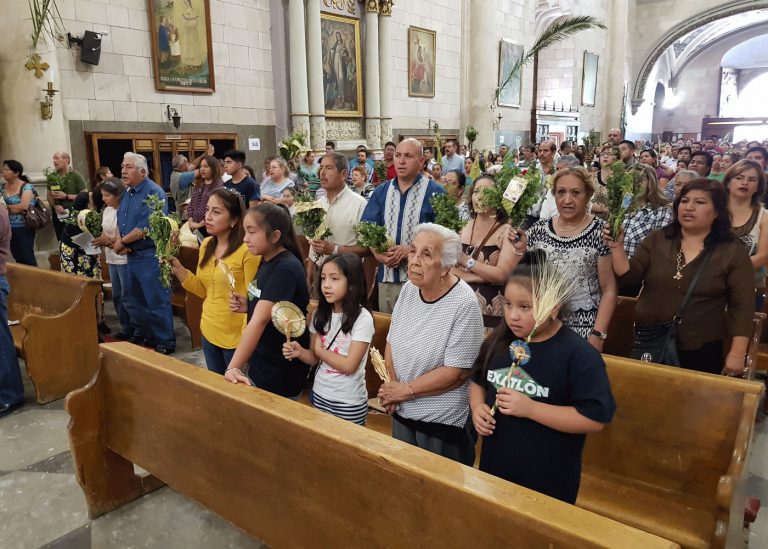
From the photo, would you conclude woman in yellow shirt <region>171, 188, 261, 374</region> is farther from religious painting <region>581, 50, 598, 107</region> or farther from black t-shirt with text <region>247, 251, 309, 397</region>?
religious painting <region>581, 50, 598, 107</region>

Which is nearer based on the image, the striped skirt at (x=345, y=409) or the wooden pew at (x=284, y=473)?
the wooden pew at (x=284, y=473)

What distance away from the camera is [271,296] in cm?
270

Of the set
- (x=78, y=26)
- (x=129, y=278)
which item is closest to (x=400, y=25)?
(x=78, y=26)

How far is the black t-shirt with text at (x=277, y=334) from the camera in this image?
8.95 ft

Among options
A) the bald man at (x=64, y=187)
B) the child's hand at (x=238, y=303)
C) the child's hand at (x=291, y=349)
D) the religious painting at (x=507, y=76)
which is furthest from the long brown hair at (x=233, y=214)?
the religious painting at (x=507, y=76)

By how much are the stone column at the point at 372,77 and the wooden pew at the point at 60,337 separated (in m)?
8.86

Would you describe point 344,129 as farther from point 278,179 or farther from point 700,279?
point 700,279

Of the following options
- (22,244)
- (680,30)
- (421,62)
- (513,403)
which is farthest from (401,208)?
(680,30)

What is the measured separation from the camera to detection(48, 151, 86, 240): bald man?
7.02 meters

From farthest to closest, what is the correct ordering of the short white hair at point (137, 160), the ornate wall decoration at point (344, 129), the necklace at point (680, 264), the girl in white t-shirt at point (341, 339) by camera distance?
the ornate wall decoration at point (344, 129) < the short white hair at point (137, 160) < the necklace at point (680, 264) < the girl in white t-shirt at point (341, 339)

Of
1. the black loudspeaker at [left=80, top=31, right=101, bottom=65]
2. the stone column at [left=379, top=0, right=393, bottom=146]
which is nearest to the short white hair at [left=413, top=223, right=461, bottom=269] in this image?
the black loudspeaker at [left=80, top=31, right=101, bottom=65]

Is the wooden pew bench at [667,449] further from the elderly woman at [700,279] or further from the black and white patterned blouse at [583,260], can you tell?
the elderly woman at [700,279]

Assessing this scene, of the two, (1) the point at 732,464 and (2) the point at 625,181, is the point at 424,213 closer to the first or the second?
(2) the point at 625,181

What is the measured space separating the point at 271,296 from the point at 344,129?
10202 millimetres
